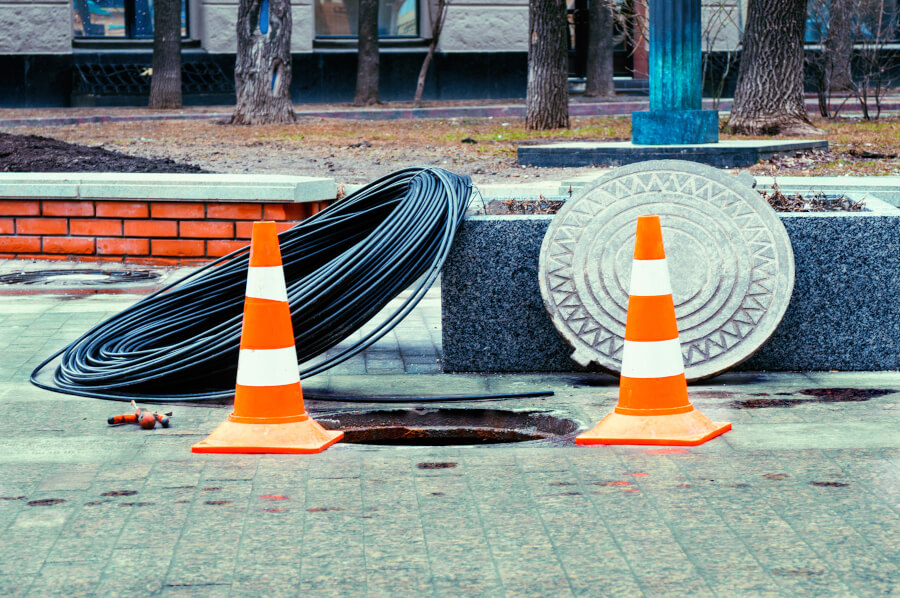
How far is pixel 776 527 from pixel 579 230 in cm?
218

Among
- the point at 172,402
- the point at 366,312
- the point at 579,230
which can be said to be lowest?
the point at 172,402

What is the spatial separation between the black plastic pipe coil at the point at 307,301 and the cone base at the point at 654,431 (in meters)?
0.82

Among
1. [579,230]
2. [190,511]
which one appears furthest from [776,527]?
[579,230]

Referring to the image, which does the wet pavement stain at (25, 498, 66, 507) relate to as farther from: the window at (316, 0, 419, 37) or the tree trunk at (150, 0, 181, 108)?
the window at (316, 0, 419, 37)

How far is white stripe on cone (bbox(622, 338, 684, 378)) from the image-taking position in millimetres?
4621

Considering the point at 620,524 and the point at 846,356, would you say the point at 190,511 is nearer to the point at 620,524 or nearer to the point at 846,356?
the point at 620,524

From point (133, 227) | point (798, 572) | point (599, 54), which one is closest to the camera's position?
point (798, 572)

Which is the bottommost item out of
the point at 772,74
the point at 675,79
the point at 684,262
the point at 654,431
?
the point at 654,431

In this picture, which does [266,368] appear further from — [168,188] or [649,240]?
[168,188]

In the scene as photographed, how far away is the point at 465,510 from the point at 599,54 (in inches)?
867

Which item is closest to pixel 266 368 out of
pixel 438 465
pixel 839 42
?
pixel 438 465

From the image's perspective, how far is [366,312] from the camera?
5.52 meters

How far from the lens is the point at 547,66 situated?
54.9 ft

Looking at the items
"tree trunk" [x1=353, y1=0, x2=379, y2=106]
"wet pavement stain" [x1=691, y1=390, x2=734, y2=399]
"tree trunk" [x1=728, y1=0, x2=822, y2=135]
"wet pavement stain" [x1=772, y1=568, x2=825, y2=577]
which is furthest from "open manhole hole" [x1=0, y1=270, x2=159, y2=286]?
"tree trunk" [x1=353, y1=0, x2=379, y2=106]
